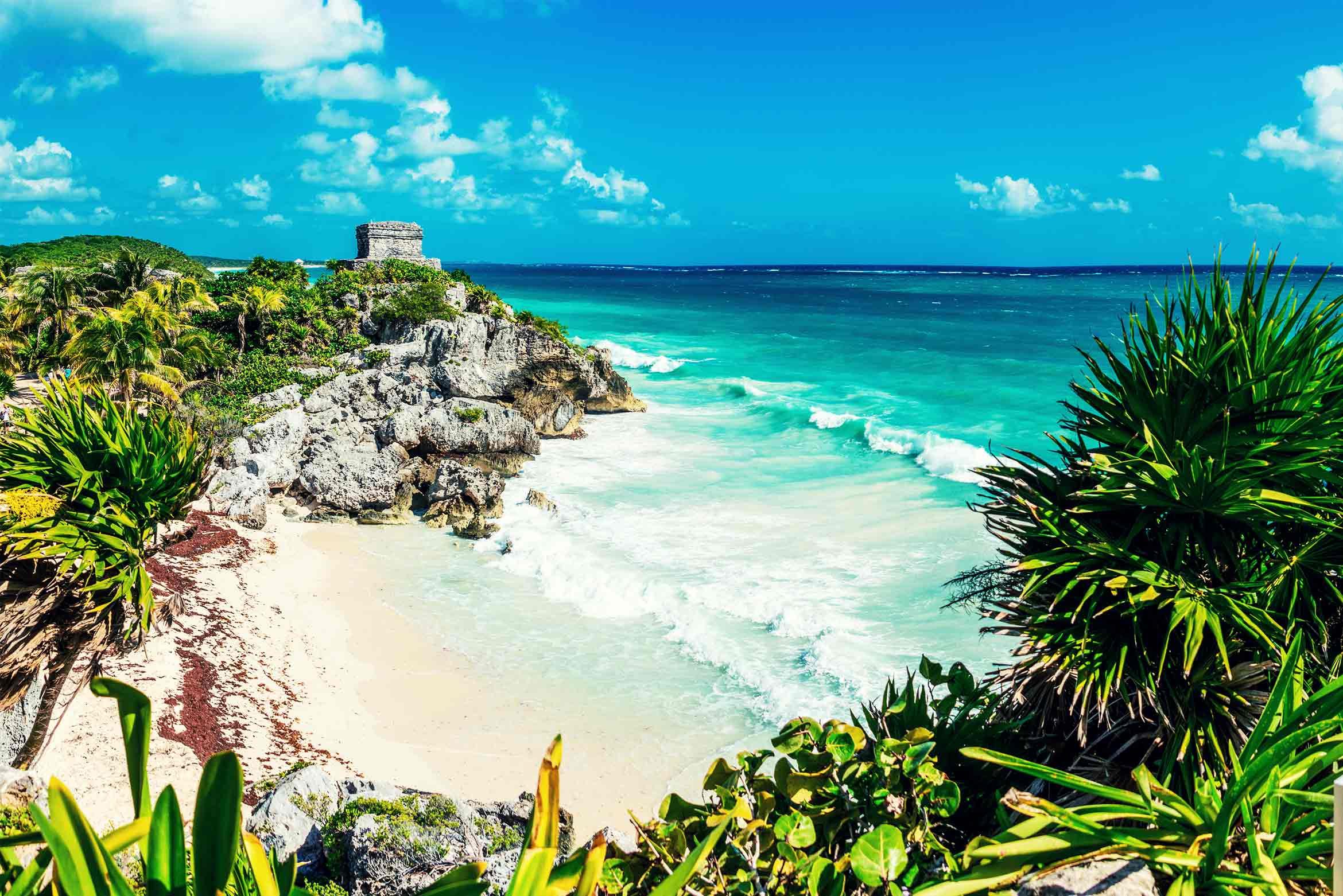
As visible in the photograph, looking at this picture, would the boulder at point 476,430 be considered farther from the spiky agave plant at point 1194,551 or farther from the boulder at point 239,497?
the spiky agave plant at point 1194,551

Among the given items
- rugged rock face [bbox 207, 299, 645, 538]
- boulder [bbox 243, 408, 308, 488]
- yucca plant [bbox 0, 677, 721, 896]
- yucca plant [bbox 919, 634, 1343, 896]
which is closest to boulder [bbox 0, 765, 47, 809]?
yucca plant [bbox 0, 677, 721, 896]

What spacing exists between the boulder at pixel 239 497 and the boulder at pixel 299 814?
400 inches

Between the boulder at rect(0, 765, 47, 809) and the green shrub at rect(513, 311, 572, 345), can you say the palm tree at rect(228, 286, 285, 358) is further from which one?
the boulder at rect(0, 765, 47, 809)

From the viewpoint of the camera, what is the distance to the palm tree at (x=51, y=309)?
2364 cm

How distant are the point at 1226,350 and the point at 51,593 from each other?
7.94 meters

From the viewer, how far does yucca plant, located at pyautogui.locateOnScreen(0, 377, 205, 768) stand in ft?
20.0

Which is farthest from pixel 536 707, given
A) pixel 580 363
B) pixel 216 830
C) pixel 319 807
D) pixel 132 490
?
pixel 580 363

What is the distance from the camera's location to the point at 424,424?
20.8 meters

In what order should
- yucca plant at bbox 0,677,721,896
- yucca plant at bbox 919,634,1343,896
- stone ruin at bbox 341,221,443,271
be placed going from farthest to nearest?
stone ruin at bbox 341,221,443,271, yucca plant at bbox 919,634,1343,896, yucca plant at bbox 0,677,721,896

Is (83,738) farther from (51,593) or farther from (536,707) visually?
(536,707)

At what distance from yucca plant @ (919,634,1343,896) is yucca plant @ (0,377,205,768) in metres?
6.46

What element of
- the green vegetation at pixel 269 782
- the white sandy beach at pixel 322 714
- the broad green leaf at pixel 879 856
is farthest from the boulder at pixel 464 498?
the broad green leaf at pixel 879 856

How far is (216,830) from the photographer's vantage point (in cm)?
178

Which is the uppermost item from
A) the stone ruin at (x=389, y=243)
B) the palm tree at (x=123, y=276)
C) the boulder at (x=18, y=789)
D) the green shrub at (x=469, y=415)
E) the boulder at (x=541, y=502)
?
the stone ruin at (x=389, y=243)
